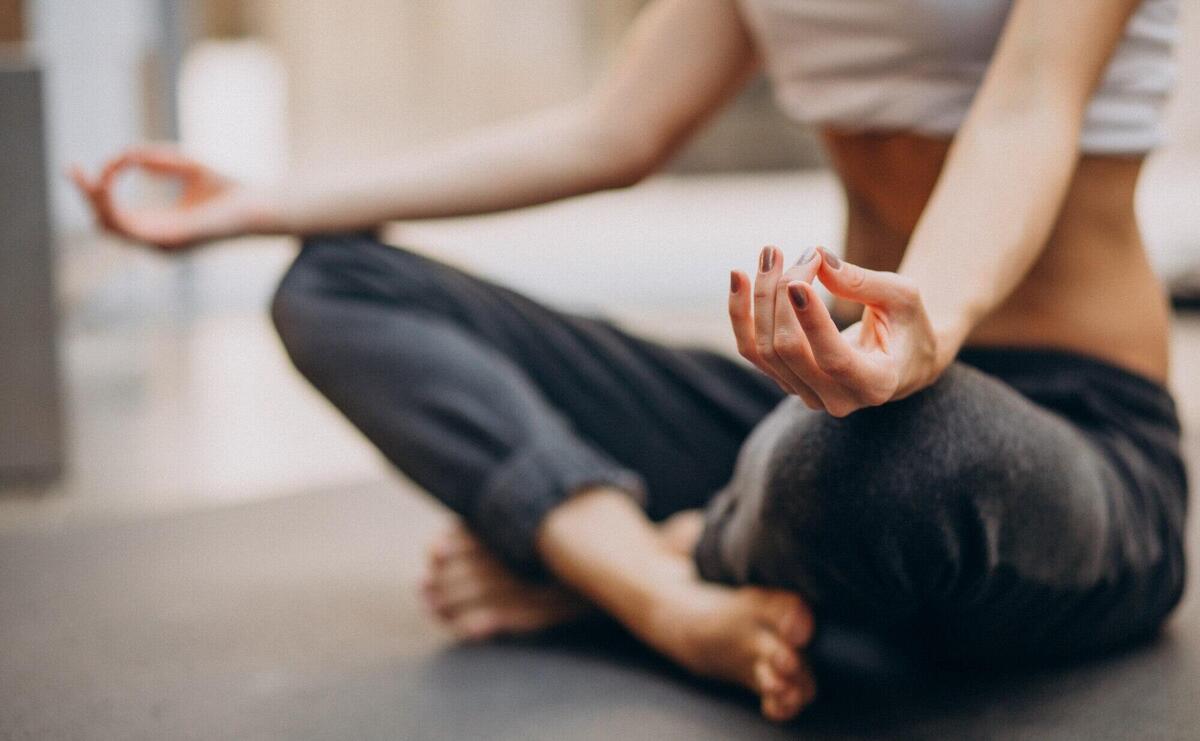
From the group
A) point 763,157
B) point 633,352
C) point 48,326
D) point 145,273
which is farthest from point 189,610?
point 763,157

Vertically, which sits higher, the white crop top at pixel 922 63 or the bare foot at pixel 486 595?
the white crop top at pixel 922 63

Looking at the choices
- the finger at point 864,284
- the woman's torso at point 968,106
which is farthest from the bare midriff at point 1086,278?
the finger at point 864,284

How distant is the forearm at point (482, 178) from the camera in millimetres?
1011

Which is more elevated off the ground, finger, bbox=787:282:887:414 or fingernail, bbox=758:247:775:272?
fingernail, bbox=758:247:775:272

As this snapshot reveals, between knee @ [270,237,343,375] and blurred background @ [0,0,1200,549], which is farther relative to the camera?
blurred background @ [0,0,1200,549]

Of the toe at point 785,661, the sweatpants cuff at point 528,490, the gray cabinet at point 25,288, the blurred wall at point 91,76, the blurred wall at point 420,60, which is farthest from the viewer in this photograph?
the blurred wall at point 420,60

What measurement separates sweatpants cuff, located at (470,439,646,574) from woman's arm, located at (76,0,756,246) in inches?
7.7

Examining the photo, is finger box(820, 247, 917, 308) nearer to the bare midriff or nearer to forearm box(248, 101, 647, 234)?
the bare midriff

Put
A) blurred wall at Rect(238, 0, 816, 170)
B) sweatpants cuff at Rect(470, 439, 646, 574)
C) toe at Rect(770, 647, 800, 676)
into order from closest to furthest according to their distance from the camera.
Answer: toe at Rect(770, 647, 800, 676) → sweatpants cuff at Rect(470, 439, 646, 574) → blurred wall at Rect(238, 0, 816, 170)

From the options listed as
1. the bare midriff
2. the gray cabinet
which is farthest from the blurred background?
the bare midriff

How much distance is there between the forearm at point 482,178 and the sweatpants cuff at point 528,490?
195 millimetres

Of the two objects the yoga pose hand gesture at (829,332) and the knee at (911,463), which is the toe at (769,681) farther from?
the yoga pose hand gesture at (829,332)

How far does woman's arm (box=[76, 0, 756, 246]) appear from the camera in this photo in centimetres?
101

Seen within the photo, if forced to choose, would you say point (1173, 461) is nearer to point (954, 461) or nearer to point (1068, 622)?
point (1068, 622)
